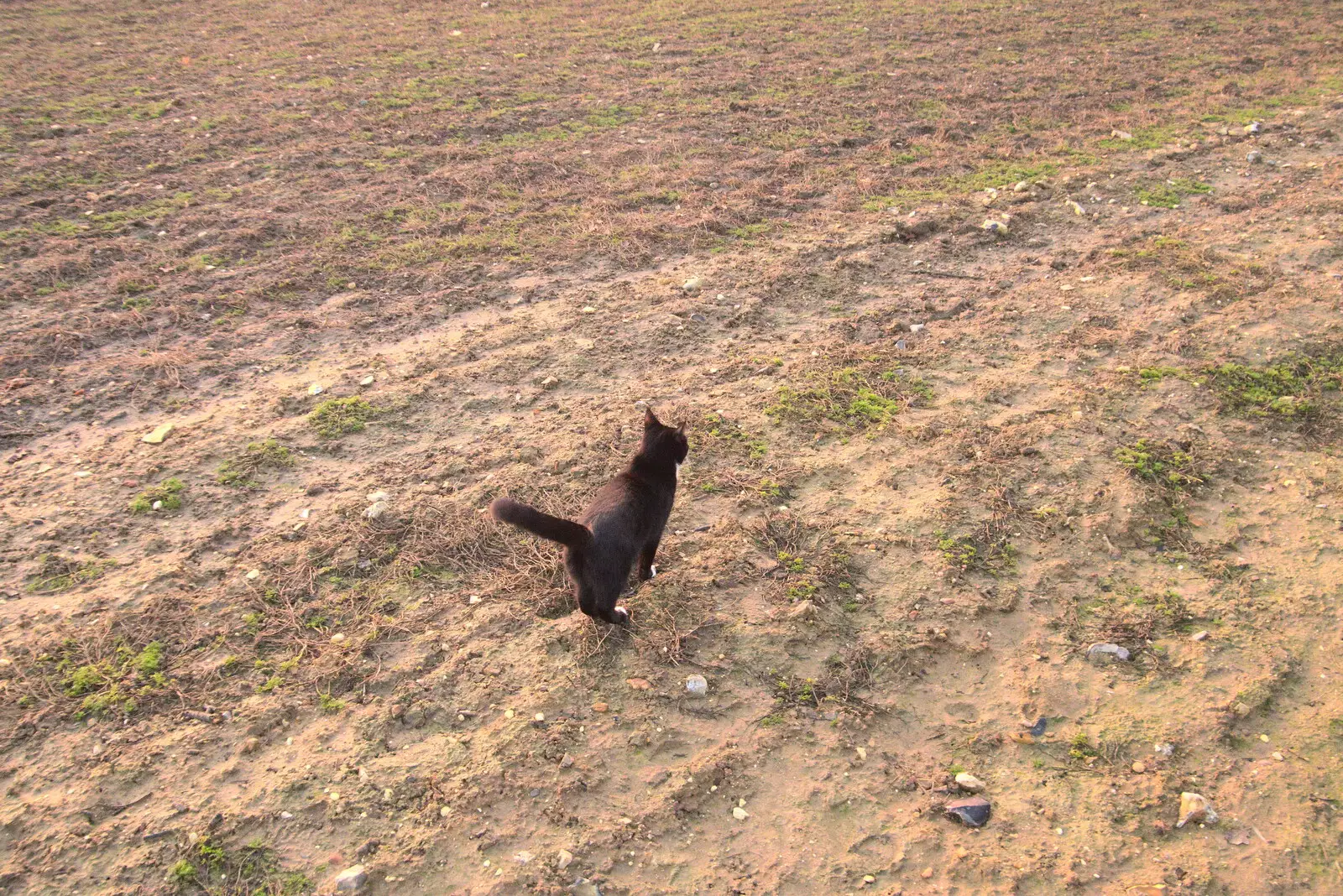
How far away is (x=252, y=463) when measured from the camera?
3.88m

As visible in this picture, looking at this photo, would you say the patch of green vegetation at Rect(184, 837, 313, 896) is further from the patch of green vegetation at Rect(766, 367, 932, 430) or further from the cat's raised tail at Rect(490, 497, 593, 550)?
the patch of green vegetation at Rect(766, 367, 932, 430)

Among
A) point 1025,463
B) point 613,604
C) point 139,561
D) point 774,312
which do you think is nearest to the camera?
point 613,604

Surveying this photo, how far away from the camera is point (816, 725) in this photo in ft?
9.13

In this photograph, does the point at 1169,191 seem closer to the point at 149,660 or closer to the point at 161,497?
the point at 161,497

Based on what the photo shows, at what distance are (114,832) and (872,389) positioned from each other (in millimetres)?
3650

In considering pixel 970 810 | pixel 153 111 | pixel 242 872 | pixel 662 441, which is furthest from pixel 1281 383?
pixel 153 111

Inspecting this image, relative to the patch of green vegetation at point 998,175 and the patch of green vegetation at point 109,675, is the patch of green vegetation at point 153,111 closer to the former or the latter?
the patch of green vegetation at point 109,675

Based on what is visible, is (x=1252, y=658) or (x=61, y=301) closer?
(x=1252, y=658)

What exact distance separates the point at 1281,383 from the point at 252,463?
5232mm

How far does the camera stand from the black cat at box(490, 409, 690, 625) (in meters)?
2.75

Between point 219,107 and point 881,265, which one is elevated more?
point 219,107

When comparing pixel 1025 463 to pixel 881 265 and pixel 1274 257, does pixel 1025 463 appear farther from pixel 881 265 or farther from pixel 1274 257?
pixel 1274 257

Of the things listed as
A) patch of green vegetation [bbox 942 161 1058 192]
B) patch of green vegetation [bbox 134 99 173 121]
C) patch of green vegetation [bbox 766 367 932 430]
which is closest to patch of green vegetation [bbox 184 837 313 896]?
patch of green vegetation [bbox 766 367 932 430]

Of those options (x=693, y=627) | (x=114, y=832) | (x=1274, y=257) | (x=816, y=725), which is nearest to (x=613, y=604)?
(x=693, y=627)
